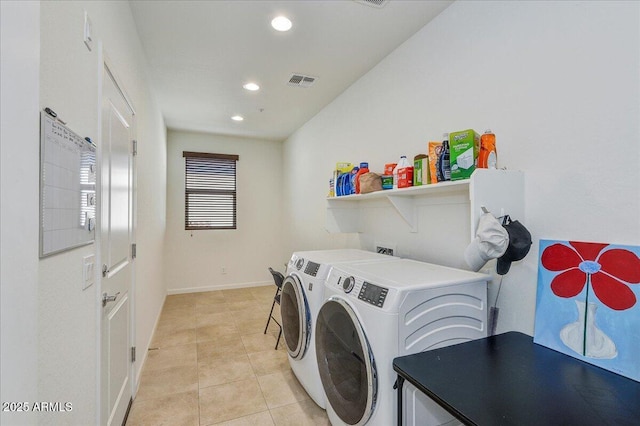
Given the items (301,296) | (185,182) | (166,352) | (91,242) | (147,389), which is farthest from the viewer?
(185,182)

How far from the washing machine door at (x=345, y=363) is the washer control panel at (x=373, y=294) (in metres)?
0.11

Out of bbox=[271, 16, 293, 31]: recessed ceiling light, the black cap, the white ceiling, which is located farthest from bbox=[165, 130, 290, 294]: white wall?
the black cap

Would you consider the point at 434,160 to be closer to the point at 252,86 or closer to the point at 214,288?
the point at 252,86

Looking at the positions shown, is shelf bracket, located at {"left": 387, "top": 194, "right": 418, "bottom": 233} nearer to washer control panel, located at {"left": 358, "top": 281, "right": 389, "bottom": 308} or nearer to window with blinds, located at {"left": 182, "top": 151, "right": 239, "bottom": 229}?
washer control panel, located at {"left": 358, "top": 281, "right": 389, "bottom": 308}

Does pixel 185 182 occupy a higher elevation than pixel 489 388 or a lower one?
higher

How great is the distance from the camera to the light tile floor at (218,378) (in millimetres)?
1992

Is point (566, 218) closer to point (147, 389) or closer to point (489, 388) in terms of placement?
point (489, 388)

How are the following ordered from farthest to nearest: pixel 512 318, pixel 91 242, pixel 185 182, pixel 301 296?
pixel 185 182 → pixel 301 296 → pixel 512 318 → pixel 91 242

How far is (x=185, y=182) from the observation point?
5.08m

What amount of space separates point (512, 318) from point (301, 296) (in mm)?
1264

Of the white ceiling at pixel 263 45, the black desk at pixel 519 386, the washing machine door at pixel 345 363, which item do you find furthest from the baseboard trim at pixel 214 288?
the black desk at pixel 519 386

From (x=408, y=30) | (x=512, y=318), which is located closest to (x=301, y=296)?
(x=512, y=318)

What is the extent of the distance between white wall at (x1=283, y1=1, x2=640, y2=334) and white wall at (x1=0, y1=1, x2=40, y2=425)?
1893 millimetres

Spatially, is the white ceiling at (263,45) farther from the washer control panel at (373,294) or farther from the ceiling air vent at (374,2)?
the washer control panel at (373,294)
